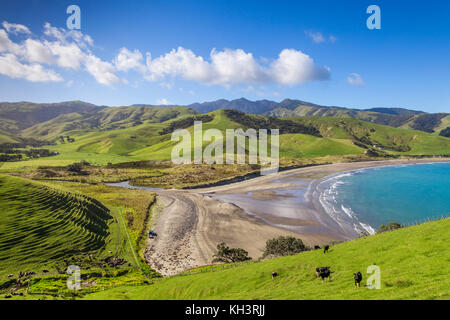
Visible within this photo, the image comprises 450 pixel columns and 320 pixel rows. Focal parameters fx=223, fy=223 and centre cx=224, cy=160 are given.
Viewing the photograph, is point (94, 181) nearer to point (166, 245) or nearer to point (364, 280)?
point (166, 245)

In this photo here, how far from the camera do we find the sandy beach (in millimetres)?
46500

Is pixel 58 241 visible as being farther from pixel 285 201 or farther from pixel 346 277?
pixel 285 201

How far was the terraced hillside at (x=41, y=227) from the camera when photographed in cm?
3519

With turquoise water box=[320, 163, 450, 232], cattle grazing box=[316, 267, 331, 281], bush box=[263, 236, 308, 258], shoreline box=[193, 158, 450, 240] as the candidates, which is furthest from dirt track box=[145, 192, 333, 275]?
turquoise water box=[320, 163, 450, 232]

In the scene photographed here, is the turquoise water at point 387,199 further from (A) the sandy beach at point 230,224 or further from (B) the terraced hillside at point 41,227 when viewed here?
(B) the terraced hillside at point 41,227

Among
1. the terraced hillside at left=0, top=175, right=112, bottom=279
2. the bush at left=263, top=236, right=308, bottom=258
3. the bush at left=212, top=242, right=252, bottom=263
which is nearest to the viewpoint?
the terraced hillside at left=0, top=175, right=112, bottom=279

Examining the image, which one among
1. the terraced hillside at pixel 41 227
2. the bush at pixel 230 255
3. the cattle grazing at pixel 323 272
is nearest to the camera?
the cattle grazing at pixel 323 272

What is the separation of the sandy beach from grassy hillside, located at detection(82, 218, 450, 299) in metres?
16.0

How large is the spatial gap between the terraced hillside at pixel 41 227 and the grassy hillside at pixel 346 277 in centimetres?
1869

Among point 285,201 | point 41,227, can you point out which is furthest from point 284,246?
point 285,201

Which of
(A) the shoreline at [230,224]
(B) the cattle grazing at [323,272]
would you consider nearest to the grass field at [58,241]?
(A) the shoreline at [230,224]

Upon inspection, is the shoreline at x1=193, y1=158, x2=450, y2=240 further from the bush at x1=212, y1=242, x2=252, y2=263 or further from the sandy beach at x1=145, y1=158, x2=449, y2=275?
the bush at x1=212, y1=242, x2=252, y2=263

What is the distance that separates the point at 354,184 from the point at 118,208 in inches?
4558

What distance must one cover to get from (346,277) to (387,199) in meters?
92.0
